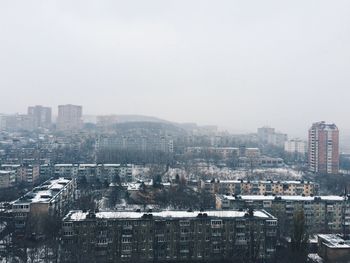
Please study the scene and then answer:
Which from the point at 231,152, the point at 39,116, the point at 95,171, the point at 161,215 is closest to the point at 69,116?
the point at 39,116

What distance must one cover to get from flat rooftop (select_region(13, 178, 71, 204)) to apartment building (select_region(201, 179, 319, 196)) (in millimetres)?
3760

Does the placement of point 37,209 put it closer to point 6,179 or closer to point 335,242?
point 6,179

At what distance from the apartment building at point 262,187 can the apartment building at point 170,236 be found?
416 cm

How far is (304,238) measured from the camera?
16.0ft

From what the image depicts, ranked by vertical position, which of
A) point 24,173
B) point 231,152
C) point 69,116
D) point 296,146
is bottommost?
point 24,173

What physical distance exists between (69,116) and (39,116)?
8.58 feet

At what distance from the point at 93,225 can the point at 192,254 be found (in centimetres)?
151

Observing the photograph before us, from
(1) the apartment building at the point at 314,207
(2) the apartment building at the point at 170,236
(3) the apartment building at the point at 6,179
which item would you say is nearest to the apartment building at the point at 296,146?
Result: (1) the apartment building at the point at 314,207

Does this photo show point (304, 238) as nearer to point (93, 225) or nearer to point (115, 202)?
point (93, 225)

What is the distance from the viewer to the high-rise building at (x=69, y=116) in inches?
1275

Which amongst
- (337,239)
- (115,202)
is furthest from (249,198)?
(115,202)

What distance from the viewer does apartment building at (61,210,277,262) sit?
5148 mm

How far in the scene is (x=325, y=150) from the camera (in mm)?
14961

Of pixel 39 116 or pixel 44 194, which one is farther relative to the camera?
pixel 39 116
